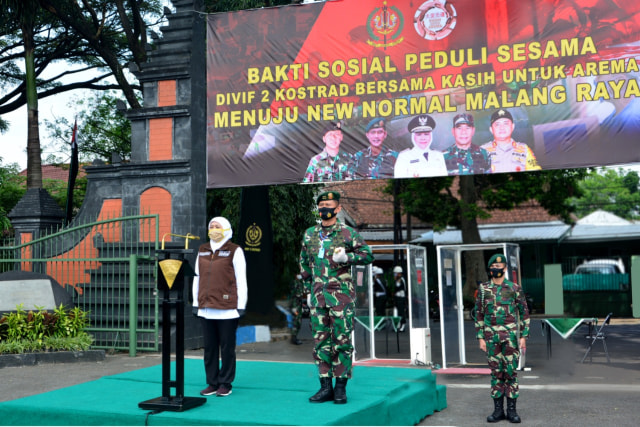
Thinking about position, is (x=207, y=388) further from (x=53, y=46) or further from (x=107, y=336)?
(x=53, y=46)

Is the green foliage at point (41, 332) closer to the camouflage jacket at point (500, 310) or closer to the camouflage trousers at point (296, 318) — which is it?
the camouflage trousers at point (296, 318)

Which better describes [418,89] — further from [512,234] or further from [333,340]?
[512,234]

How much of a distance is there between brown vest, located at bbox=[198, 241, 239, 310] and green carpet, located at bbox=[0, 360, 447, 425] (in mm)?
845

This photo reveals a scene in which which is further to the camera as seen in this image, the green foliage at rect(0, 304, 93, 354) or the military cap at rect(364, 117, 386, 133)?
the military cap at rect(364, 117, 386, 133)

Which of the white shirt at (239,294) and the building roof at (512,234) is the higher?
the building roof at (512,234)

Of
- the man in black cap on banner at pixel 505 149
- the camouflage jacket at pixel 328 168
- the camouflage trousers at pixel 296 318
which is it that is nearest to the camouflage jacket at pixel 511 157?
the man in black cap on banner at pixel 505 149

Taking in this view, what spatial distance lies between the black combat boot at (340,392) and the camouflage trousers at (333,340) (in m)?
0.05

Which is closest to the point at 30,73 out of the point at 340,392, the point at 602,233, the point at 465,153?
the point at 465,153

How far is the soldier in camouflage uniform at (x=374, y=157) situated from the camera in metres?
12.1

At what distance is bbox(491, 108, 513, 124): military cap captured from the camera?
11.6 m

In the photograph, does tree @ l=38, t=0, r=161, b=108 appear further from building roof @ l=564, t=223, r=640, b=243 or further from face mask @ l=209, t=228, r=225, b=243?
building roof @ l=564, t=223, r=640, b=243

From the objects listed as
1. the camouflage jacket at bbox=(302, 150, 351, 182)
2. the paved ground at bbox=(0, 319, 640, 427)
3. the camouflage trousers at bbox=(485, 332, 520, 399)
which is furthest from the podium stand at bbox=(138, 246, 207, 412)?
the camouflage jacket at bbox=(302, 150, 351, 182)

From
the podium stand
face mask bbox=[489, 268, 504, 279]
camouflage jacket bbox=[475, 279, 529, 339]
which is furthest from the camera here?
face mask bbox=[489, 268, 504, 279]

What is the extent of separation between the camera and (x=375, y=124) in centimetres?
1226
